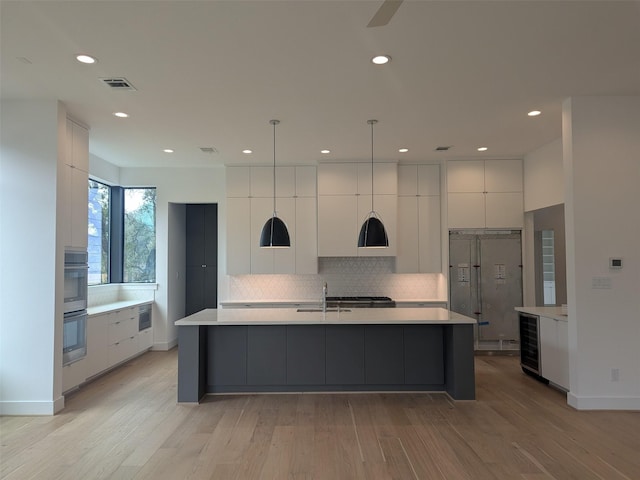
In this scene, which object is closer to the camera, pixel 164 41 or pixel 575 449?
pixel 164 41

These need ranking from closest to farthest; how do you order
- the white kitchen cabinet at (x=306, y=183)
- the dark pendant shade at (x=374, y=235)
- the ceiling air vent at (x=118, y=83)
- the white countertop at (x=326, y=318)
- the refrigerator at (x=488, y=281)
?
the ceiling air vent at (x=118, y=83)
the white countertop at (x=326, y=318)
the dark pendant shade at (x=374, y=235)
the refrigerator at (x=488, y=281)
the white kitchen cabinet at (x=306, y=183)

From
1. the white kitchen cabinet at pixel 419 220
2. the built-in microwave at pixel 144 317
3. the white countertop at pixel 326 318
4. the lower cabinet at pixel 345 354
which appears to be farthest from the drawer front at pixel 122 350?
the white kitchen cabinet at pixel 419 220

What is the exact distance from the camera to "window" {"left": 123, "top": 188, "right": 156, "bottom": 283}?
295 inches

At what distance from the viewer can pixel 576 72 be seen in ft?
12.5

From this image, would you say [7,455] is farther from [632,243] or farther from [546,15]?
[632,243]

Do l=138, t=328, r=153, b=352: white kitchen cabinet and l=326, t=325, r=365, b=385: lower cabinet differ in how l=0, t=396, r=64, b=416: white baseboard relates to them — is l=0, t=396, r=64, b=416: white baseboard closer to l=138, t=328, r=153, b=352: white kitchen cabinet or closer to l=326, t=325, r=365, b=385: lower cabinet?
l=138, t=328, r=153, b=352: white kitchen cabinet

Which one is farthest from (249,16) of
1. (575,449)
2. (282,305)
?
(282,305)

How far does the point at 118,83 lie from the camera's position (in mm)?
3973

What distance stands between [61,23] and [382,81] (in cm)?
247

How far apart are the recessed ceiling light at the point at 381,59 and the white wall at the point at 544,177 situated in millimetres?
3451

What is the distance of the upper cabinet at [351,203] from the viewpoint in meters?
6.99

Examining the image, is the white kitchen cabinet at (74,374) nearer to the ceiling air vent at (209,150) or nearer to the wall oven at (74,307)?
the wall oven at (74,307)

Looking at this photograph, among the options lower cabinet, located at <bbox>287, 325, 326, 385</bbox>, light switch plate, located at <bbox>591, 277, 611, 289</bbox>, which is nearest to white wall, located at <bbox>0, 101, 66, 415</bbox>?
lower cabinet, located at <bbox>287, 325, 326, 385</bbox>

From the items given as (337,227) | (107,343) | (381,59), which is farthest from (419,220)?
(107,343)
